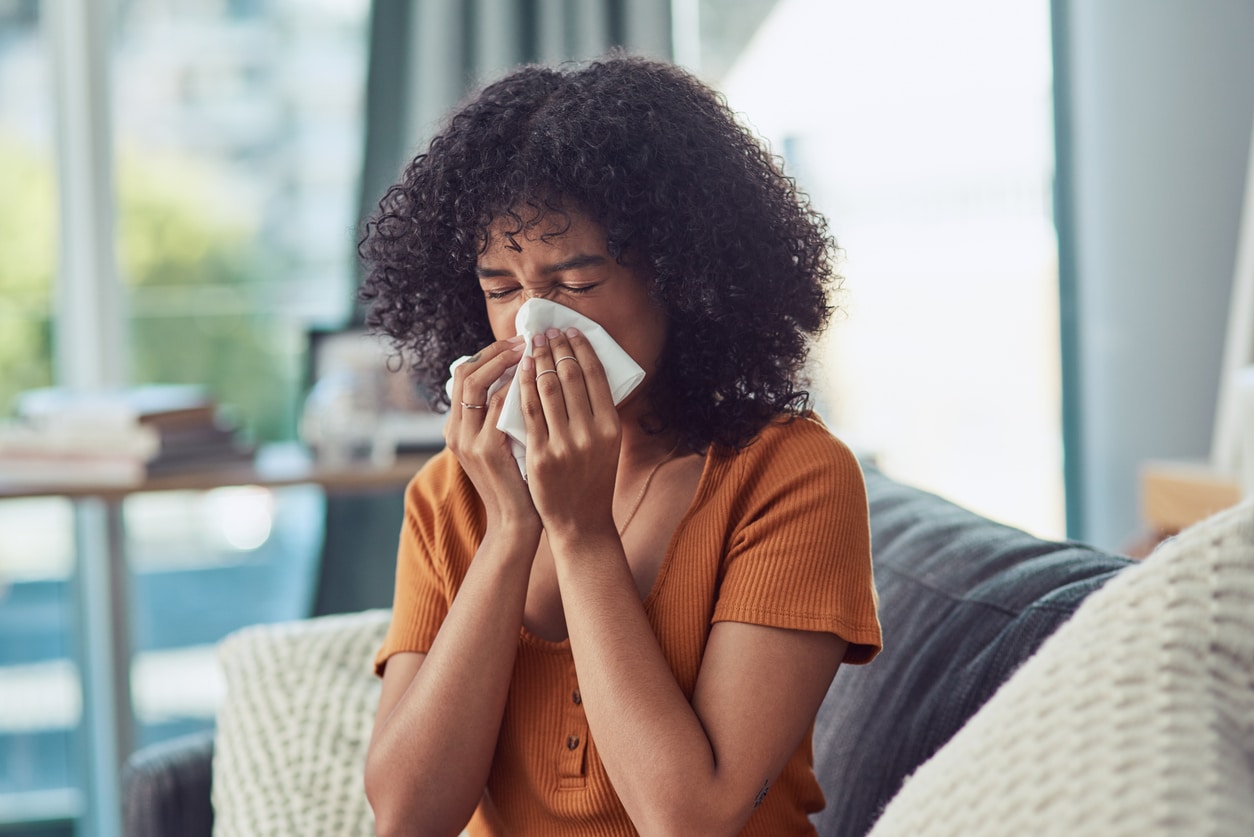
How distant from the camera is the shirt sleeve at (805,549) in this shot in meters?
1.00

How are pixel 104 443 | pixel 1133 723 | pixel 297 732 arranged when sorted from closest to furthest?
1. pixel 1133 723
2. pixel 297 732
3. pixel 104 443

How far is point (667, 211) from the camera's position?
107 centimetres

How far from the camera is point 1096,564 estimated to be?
1.12 meters

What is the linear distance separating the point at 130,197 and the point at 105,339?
0.35 m

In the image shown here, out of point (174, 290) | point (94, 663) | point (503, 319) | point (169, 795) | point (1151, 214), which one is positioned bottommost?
point (94, 663)

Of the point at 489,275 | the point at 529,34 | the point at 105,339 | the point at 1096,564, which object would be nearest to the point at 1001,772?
the point at 1096,564

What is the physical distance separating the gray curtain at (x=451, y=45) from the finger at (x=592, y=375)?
1.92 metres

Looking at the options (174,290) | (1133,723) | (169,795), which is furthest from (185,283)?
(1133,723)

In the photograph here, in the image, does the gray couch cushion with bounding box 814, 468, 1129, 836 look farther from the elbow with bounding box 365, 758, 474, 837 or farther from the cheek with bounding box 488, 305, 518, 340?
the cheek with bounding box 488, 305, 518, 340

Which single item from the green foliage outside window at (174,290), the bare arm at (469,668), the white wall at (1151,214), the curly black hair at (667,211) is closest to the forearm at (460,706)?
the bare arm at (469,668)

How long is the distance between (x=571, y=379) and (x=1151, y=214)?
8.34 feet

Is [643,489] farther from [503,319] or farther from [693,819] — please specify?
[693,819]

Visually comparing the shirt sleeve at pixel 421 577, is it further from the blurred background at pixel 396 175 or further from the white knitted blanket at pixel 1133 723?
the blurred background at pixel 396 175

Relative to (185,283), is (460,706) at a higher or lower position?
lower
